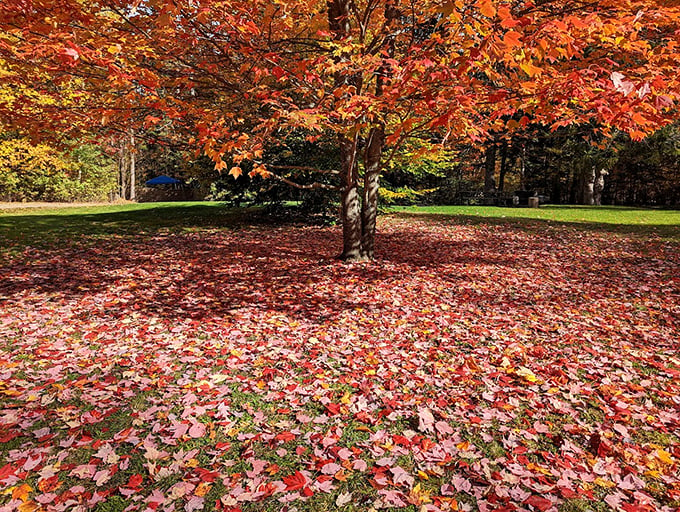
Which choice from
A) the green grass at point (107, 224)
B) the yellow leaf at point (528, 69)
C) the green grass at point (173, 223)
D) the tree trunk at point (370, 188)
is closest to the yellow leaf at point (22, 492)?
the yellow leaf at point (528, 69)

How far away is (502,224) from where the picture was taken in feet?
50.3

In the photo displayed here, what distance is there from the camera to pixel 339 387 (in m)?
3.98

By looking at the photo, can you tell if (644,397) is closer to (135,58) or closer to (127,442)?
(127,442)

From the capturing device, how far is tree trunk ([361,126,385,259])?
7.96 metres

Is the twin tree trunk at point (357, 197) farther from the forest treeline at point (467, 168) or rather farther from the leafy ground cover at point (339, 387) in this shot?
the forest treeline at point (467, 168)

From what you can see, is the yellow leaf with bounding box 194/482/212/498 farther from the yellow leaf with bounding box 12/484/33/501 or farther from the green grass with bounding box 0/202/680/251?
the green grass with bounding box 0/202/680/251

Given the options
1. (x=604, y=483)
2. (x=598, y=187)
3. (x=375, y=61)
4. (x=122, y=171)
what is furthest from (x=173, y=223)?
(x=598, y=187)

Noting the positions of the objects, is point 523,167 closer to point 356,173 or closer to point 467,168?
point 467,168

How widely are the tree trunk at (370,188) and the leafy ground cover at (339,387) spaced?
22.0 inches

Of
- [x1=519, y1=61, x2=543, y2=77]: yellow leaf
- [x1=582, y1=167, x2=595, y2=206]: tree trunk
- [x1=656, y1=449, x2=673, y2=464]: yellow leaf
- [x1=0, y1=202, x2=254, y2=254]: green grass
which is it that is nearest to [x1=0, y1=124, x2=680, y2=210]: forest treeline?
[x1=582, y1=167, x2=595, y2=206]: tree trunk

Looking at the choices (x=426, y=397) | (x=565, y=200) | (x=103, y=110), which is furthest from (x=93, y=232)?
(x=565, y=200)

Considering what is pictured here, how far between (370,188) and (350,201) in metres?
0.50

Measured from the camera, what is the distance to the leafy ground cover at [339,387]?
269 cm

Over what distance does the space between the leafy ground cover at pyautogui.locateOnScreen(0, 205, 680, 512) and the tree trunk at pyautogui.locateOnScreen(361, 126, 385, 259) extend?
22.0 inches
